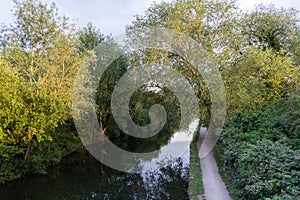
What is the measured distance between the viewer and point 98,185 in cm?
1039

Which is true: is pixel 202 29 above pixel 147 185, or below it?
above

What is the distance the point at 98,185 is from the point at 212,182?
Result: 194 inches

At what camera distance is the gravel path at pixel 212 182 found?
7551 mm

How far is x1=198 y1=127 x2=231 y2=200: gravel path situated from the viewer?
24.8 ft

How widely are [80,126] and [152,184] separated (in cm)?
875

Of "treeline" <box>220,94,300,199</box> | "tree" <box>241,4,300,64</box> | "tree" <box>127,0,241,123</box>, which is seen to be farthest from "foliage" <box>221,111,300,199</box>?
"tree" <box>241,4,300,64</box>

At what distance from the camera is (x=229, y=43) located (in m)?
13.5

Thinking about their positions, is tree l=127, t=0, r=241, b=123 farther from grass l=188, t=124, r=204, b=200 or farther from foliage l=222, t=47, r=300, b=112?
grass l=188, t=124, r=204, b=200

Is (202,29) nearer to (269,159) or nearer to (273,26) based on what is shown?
(273,26)

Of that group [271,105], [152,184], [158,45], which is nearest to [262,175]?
[152,184]

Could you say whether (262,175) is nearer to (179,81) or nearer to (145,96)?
(179,81)

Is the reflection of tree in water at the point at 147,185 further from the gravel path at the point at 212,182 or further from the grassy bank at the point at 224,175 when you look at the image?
the grassy bank at the point at 224,175

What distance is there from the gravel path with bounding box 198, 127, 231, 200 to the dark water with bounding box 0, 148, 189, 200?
879 millimetres

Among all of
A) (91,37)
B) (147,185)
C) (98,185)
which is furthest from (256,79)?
(91,37)
